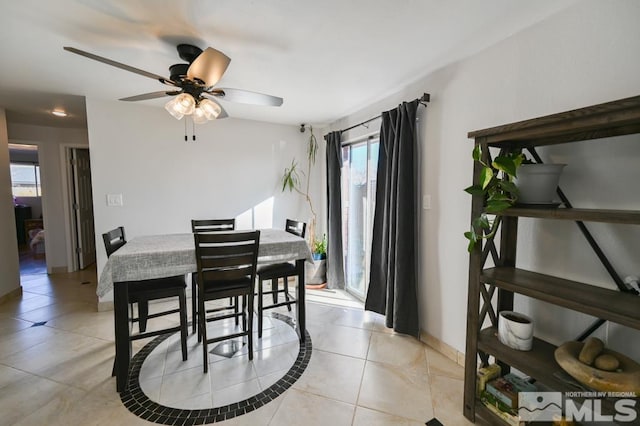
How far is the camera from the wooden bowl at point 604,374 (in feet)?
3.42

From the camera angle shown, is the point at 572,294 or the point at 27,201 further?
the point at 27,201

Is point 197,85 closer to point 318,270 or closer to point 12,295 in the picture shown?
point 318,270

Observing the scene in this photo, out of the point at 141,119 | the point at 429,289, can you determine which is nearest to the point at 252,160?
the point at 141,119

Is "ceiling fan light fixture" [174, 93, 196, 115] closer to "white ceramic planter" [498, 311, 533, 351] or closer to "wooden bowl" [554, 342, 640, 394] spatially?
"white ceramic planter" [498, 311, 533, 351]

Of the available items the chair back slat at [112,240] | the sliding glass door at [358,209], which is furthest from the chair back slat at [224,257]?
the sliding glass door at [358,209]

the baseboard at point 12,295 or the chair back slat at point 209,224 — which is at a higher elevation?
the chair back slat at point 209,224

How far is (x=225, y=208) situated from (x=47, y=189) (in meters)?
3.13

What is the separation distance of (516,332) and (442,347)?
0.94 meters

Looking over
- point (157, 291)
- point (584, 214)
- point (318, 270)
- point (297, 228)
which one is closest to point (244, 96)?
point (297, 228)

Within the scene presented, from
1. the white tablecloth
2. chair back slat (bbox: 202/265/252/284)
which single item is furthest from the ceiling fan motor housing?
chair back slat (bbox: 202/265/252/284)

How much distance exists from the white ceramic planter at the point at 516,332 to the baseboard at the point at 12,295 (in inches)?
198

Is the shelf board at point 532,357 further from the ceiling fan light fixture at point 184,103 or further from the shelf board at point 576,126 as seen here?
the ceiling fan light fixture at point 184,103

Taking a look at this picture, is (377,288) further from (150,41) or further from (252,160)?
(150,41)

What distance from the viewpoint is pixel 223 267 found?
1.97 meters
